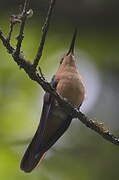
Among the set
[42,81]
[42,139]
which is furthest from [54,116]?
[42,81]

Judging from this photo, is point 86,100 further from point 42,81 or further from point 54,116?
point 42,81

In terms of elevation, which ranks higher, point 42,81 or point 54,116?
point 42,81

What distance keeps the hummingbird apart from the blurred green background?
411 millimetres

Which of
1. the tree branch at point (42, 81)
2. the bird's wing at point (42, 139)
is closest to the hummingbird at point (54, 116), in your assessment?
the bird's wing at point (42, 139)

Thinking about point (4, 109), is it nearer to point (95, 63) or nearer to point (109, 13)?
point (95, 63)

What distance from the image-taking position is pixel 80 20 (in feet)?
14.1

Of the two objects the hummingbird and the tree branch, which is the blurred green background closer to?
the hummingbird

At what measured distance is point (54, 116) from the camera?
396 cm

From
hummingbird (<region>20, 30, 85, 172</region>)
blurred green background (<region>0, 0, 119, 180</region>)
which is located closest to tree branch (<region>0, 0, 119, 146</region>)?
hummingbird (<region>20, 30, 85, 172</region>)

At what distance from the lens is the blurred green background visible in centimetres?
430

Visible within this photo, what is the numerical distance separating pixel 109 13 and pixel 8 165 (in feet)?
4.72

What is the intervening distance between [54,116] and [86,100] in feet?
0.89

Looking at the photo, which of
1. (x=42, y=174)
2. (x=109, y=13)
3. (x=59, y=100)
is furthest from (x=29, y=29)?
(x=59, y=100)

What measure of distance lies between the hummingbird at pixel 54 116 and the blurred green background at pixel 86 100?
411mm
